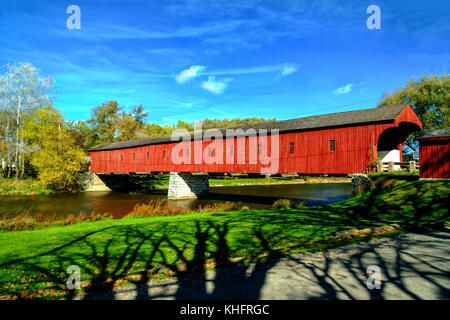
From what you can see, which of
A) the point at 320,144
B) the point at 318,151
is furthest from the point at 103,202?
the point at 320,144

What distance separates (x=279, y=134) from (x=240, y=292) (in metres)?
17.2

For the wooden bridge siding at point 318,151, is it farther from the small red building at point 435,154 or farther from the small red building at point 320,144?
the small red building at point 435,154

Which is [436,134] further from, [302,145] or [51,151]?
[51,151]

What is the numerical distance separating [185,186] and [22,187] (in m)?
19.6

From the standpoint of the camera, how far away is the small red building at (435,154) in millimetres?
13711

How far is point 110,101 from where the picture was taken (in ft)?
207

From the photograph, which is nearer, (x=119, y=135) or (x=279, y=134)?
(x=279, y=134)

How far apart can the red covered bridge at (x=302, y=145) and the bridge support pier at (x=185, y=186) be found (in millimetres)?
962

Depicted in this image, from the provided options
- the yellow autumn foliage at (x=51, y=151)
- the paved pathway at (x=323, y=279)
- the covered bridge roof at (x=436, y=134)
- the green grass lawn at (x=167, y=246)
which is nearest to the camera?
the paved pathway at (x=323, y=279)

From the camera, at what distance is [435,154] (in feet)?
45.9

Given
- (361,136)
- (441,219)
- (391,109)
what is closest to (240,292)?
(441,219)

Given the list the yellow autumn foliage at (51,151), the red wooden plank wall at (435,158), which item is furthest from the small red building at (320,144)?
the yellow autumn foliage at (51,151)

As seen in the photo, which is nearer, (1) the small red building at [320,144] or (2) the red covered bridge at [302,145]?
(1) the small red building at [320,144]
